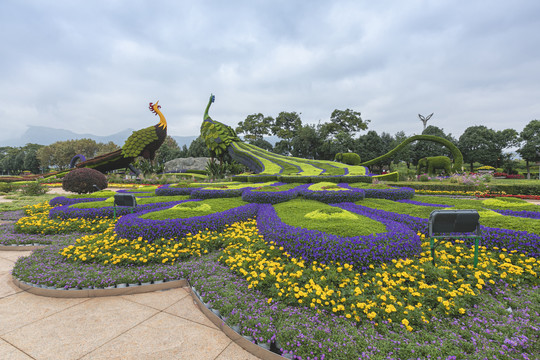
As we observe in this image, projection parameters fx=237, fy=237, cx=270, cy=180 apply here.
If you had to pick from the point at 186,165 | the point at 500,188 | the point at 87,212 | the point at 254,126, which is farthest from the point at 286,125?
the point at 87,212

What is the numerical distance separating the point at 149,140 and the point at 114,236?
72.4 ft

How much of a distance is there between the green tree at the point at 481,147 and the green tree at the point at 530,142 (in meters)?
4.15

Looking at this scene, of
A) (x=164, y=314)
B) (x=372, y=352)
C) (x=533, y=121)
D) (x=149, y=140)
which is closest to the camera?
(x=372, y=352)

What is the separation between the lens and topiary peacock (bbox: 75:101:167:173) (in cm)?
2481

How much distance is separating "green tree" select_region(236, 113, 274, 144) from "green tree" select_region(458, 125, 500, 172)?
34081 millimetres

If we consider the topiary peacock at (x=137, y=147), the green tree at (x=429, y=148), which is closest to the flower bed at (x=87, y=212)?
the topiary peacock at (x=137, y=147)

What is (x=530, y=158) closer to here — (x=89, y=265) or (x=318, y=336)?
(x=318, y=336)

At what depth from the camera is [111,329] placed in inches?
111

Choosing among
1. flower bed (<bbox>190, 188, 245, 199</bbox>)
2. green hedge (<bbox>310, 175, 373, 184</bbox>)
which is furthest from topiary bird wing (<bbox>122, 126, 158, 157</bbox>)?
green hedge (<bbox>310, 175, 373, 184</bbox>)

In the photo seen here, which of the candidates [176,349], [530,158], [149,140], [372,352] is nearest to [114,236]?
[176,349]

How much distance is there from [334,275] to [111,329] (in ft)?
9.56

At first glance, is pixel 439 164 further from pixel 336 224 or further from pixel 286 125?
pixel 286 125

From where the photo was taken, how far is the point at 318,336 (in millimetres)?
2453

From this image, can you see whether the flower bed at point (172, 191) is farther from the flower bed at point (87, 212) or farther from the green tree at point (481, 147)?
the green tree at point (481, 147)
